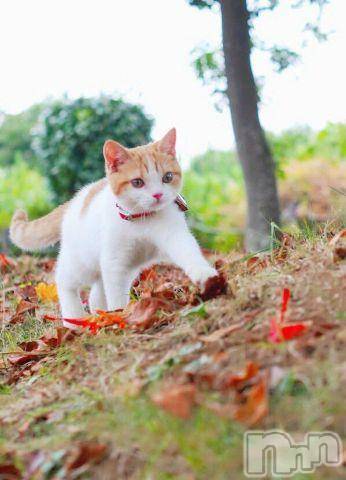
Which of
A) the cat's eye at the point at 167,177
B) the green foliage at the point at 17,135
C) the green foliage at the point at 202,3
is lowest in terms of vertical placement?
the cat's eye at the point at 167,177

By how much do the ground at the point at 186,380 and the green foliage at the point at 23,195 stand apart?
5.10 meters

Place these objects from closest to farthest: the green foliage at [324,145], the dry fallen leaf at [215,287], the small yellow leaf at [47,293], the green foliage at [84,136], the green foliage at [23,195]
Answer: the dry fallen leaf at [215,287], the small yellow leaf at [47,293], the green foliage at [84,136], the green foliage at [23,195], the green foliage at [324,145]

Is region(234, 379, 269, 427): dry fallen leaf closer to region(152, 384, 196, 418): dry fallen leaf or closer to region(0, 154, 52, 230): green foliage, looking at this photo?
Answer: region(152, 384, 196, 418): dry fallen leaf

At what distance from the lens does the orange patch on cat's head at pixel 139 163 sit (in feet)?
8.57

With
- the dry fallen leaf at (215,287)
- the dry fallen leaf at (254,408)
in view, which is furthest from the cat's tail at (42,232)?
the dry fallen leaf at (254,408)

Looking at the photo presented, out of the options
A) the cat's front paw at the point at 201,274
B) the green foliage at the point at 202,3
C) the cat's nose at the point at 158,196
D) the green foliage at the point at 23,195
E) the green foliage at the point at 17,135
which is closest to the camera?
the cat's front paw at the point at 201,274

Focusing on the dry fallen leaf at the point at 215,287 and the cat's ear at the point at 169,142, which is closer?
the dry fallen leaf at the point at 215,287

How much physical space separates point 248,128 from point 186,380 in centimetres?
296

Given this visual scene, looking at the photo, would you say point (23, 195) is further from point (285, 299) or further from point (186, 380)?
point (186, 380)

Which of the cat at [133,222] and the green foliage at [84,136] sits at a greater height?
the green foliage at [84,136]

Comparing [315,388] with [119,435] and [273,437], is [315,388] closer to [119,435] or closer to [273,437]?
[273,437]

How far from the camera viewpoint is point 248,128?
14.0 ft

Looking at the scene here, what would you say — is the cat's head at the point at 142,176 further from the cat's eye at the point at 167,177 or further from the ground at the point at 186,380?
the ground at the point at 186,380

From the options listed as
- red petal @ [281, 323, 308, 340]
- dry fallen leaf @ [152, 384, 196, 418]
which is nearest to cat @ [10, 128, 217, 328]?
red petal @ [281, 323, 308, 340]
